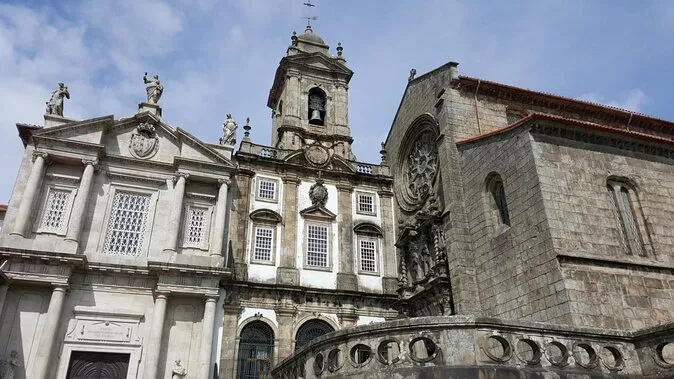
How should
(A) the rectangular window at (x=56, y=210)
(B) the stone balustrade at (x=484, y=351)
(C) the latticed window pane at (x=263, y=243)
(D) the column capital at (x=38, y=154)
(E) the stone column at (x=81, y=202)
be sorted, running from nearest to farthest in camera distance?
(B) the stone balustrade at (x=484, y=351)
(E) the stone column at (x=81, y=202)
(A) the rectangular window at (x=56, y=210)
(D) the column capital at (x=38, y=154)
(C) the latticed window pane at (x=263, y=243)

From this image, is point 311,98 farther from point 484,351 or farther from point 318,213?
point 484,351

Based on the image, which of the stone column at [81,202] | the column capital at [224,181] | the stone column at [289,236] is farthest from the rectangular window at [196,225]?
the stone column at [81,202]

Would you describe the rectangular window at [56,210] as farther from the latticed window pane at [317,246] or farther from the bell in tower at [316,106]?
the bell in tower at [316,106]

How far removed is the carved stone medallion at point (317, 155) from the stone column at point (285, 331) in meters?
7.30

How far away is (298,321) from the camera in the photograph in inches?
787

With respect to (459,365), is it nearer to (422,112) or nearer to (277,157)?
(422,112)

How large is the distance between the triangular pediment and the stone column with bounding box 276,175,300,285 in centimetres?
50

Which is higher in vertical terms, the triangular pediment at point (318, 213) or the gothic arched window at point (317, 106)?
the gothic arched window at point (317, 106)

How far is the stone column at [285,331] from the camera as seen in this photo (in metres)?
19.1

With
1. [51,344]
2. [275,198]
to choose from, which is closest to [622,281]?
[275,198]

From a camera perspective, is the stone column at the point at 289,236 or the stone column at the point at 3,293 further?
the stone column at the point at 289,236

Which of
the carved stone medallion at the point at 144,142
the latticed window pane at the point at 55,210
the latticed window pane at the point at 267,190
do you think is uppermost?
the carved stone medallion at the point at 144,142

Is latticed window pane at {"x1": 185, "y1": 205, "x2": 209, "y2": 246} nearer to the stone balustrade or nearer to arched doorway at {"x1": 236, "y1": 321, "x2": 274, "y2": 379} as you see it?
arched doorway at {"x1": 236, "y1": 321, "x2": 274, "y2": 379}

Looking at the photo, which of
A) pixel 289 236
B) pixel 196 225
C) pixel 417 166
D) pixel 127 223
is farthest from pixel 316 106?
pixel 127 223
